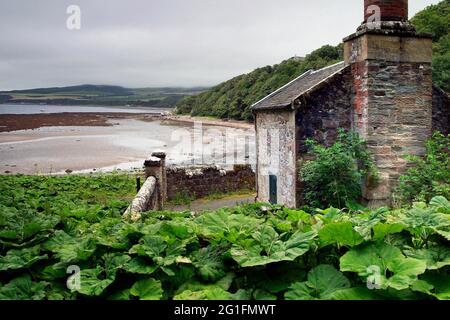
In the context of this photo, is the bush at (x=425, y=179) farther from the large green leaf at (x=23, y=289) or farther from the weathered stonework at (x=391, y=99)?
the large green leaf at (x=23, y=289)

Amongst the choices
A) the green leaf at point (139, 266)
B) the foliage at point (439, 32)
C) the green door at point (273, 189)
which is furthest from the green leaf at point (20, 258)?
the foliage at point (439, 32)

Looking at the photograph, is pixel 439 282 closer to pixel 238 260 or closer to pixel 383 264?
pixel 383 264

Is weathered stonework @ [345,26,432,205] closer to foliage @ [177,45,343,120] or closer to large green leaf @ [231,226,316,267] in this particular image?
large green leaf @ [231,226,316,267]

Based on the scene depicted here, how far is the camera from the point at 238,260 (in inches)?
98.0

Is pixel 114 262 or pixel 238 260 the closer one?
pixel 238 260

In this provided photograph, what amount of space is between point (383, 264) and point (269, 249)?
2.30 feet

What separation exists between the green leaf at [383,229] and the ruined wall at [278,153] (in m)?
8.85

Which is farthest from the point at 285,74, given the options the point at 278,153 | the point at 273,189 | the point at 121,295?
the point at 121,295

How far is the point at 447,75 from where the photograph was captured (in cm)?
2798

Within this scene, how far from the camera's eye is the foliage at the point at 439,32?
94.1 feet

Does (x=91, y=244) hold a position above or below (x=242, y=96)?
below

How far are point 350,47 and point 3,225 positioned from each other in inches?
419
